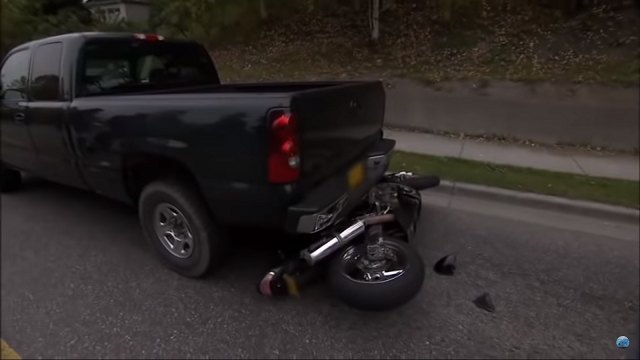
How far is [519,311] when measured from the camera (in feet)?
8.35

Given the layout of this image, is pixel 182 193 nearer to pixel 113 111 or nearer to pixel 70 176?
pixel 113 111

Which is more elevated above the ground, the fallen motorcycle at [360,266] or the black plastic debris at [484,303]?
the fallen motorcycle at [360,266]

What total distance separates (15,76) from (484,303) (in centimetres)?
483

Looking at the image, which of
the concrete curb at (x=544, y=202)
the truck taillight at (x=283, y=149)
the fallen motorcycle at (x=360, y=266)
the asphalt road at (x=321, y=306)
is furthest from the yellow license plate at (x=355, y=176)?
the concrete curb at (x=544, y=202)

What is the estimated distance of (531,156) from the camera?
18.4 feet

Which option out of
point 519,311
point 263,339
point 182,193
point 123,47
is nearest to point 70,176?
point 123,47

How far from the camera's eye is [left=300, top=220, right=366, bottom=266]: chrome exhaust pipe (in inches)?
97.3

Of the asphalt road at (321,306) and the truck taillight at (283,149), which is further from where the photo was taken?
the asphalt road at (321,306)

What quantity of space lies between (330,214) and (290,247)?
79 centimetres

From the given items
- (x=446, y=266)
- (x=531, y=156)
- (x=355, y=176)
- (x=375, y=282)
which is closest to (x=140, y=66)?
(x=355, y=176)

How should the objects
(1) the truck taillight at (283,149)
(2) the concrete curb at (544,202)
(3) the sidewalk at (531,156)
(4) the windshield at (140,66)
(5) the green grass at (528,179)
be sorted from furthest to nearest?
(3) the sidewalk at (531,156), (5) the green grass at (528,179), (2) the concrete curb at (544,202), (4) the windshield at (140,66), (1) the truck taillight at (283,149)

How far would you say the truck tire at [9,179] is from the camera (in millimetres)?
4633

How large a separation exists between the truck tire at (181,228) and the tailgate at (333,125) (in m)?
0.86

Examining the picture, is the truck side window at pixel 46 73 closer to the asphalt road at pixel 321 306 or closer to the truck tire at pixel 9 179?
the asphalt road at pixel 321 306
